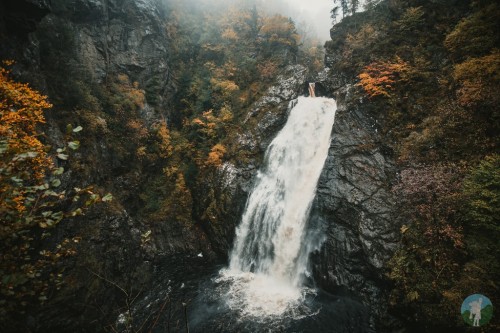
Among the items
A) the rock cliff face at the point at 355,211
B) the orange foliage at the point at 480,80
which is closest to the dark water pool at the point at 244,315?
the rock cliff face at the point at 355,211

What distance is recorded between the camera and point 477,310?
8203mm

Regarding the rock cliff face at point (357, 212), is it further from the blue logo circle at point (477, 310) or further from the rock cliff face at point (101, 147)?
the rock cliff face at point (101, 147)

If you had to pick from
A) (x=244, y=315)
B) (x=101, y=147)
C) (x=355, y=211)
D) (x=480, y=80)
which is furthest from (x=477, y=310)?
(x=101, y=147)

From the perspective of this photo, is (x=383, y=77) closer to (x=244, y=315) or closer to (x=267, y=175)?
(x=267, y=175)

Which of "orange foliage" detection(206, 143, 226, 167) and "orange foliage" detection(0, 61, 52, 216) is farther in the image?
"orange foliage" detection(206, 143, 226, 167)

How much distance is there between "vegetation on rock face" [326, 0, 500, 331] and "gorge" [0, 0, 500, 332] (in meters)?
0.07

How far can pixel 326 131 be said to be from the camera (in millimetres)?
17438

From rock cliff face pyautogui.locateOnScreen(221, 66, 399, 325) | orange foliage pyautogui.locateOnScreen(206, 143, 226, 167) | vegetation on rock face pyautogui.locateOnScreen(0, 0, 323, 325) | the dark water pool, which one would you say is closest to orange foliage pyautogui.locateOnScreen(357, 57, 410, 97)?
rock cliff face pyautogui.locateOnScreen(221, 66, 399, 325)

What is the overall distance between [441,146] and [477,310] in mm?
6549

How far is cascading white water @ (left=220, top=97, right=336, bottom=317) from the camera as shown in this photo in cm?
1360

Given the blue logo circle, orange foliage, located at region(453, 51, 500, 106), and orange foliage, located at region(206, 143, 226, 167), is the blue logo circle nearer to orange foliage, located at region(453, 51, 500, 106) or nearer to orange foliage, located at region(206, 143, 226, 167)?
orange foliage, located at region(453, 51, 500, 106)

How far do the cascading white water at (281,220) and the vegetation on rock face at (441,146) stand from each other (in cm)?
399

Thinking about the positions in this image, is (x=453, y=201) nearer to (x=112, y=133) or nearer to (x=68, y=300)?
(x=68, y=300)

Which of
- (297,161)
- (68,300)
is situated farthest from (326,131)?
(68,300)
